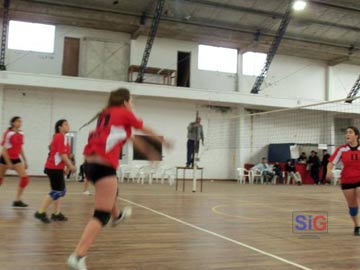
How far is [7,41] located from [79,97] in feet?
13.5

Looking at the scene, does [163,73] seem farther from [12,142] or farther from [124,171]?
[12,142]

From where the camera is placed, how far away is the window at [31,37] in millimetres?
18984

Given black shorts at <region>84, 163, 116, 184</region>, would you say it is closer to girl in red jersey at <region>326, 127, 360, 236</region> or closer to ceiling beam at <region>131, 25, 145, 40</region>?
girl in red jersey at <region>326, 127, 360, 236</region>

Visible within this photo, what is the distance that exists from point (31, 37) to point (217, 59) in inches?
384

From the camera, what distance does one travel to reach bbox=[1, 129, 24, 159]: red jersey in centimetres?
731

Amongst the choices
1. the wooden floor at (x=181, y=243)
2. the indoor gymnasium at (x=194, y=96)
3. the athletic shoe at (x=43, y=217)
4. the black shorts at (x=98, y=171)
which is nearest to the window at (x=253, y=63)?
A: the indoor gymnasium at (x=194, y=96)

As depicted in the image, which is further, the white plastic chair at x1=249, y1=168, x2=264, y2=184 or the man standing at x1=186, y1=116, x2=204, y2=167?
the white plastic chair at x1=249, y1=168, x2=264, y2=184

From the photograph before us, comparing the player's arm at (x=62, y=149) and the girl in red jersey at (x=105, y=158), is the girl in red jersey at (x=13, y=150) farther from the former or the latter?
the girl in red jersey at (x=105, y=158)

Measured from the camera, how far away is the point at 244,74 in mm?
23094

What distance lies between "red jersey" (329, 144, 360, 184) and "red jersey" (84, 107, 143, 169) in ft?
12.5

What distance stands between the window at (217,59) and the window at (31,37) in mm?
7845

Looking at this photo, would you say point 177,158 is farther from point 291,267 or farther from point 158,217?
point 291,267

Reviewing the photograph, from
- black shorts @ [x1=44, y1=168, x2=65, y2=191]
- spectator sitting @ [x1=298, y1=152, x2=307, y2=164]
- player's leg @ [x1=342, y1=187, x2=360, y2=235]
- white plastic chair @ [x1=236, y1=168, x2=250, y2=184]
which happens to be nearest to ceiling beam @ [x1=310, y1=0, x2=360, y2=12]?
spectator sitting @ [x1=298, y1=152, x2=307, y2=164]

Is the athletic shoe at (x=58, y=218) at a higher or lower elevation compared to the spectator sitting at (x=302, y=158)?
lower
